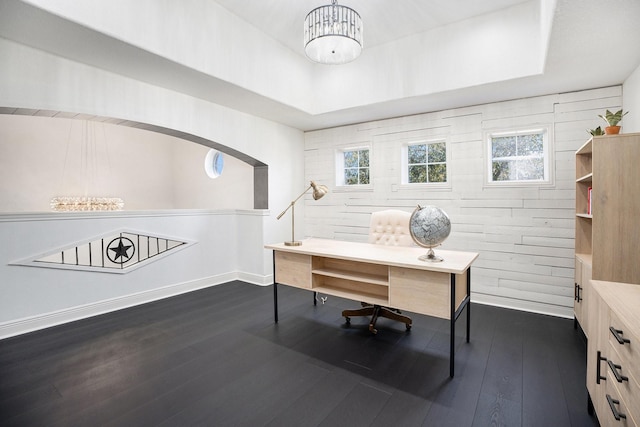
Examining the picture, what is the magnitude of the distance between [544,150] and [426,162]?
132 centimetres

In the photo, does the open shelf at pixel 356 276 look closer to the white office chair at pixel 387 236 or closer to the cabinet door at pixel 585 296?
the white office chair at pixel 387 236

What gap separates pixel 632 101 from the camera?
2852 mm

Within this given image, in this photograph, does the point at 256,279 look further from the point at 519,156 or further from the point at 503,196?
the point at 519,156

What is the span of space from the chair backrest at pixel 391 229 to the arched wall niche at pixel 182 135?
78.5 inches

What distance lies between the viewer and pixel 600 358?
154 centimetres

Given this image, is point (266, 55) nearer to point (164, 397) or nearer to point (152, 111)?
point (152, 111)

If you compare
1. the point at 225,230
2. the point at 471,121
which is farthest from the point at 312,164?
the point at 471,121

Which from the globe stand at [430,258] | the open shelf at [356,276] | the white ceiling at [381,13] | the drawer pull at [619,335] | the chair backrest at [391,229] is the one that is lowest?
the open shelf at [356,276]

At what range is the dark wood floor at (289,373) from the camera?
182 cm

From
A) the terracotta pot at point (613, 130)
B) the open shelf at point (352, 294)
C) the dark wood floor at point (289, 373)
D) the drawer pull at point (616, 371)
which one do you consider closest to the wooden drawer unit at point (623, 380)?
the drawer pull at point (616, 371)

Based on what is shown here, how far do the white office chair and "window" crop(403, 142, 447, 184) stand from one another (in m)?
1.34

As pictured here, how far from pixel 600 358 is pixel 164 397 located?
2428 mm

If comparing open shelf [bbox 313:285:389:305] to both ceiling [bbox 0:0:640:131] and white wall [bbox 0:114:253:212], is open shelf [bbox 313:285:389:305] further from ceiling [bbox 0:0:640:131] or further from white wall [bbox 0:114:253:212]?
white wall [bbox 0:114:253:212]

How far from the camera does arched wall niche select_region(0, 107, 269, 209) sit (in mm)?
2746
